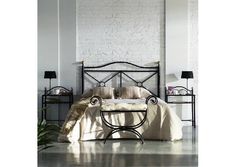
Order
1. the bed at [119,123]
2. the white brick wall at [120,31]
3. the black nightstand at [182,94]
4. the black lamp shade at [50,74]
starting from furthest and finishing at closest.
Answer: the white brick wall at [120,31]
the black nightstand at [182,94]
the black lamp shade at [50,74]
the bed at [119,123]

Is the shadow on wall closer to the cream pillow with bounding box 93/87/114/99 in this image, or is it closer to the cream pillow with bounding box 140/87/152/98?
the cream pillow with bounding box 140/87/152/98

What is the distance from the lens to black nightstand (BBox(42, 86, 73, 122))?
8.52m

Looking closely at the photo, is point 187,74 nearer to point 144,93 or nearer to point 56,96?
point 144,93

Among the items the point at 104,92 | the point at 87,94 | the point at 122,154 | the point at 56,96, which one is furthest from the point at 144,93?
the point at 122,154

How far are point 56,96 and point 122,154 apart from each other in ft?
11.9

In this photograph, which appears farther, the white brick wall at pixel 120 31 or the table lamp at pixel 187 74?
the white brick wall at pixel 120 31

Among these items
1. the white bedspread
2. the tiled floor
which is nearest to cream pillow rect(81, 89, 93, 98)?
the white bedspread

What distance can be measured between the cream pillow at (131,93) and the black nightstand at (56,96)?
120 cm

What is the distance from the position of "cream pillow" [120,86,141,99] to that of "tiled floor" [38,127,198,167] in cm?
149

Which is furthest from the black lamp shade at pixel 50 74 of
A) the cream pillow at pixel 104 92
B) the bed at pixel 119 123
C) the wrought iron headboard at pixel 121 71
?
the bed at pixel 119 123

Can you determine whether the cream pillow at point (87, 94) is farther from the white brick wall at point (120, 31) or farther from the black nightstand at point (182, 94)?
→ the black nightstand at point (182, 94)

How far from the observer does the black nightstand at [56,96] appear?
852cm
